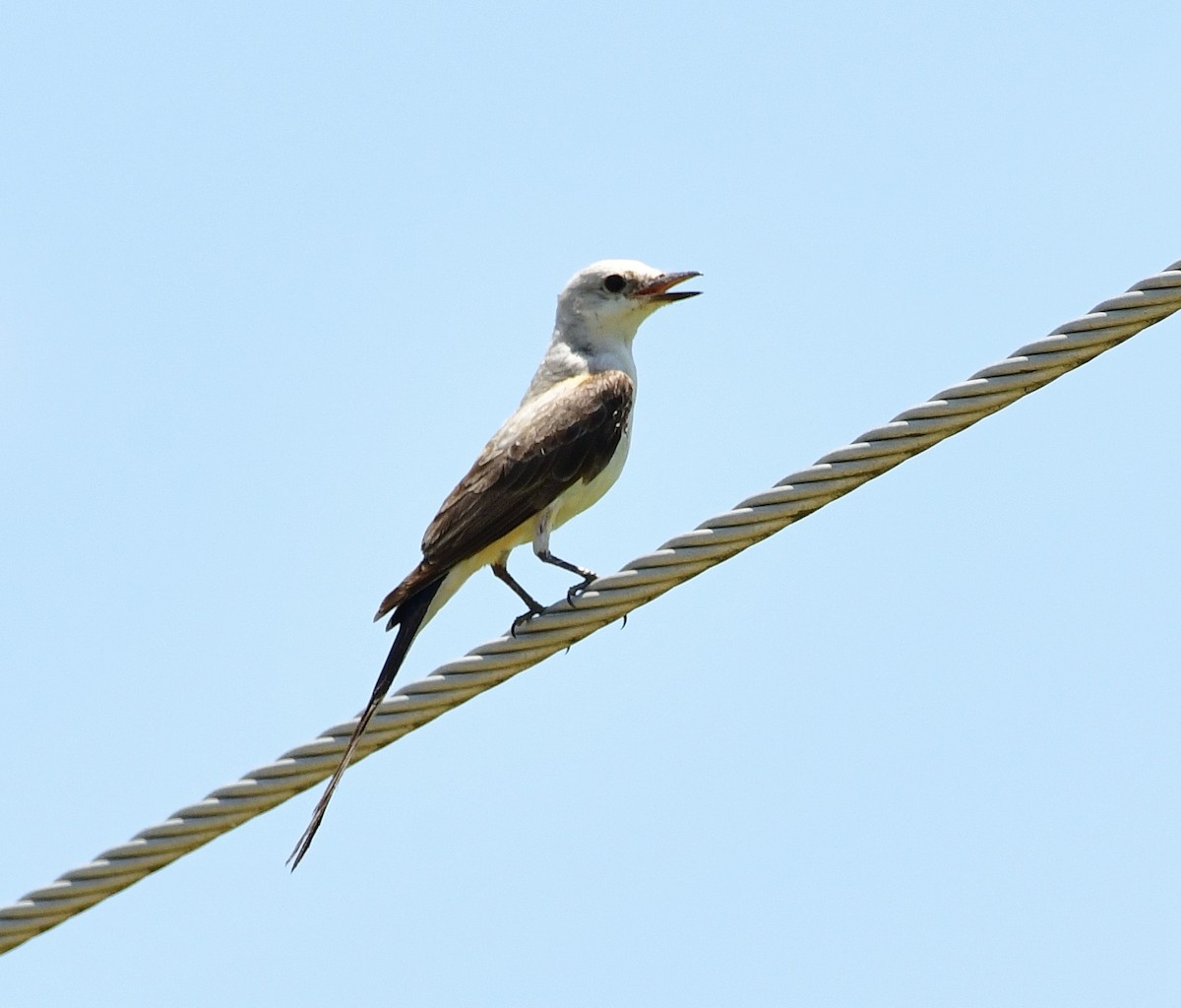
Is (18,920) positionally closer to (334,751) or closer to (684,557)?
(334,751)

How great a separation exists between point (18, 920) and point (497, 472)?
10.3ft

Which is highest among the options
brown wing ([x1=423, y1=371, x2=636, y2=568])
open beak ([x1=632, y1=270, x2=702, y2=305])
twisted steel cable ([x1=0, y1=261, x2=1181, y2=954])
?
open beak ([x1=632, y1=270, x2=702, y2=305])

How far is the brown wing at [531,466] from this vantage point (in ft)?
25.8

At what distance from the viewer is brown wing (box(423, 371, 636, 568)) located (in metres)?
7.86

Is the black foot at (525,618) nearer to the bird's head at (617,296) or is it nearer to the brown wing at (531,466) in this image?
the brown wing at (531,466)

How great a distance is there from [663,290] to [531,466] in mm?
1529

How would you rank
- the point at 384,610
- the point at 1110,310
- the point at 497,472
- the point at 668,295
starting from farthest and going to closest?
the point at 668,295 → the point at 497,472 → the point at 384,610 → the point at 1110,310

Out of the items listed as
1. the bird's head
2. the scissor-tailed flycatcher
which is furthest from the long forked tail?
the bird's head

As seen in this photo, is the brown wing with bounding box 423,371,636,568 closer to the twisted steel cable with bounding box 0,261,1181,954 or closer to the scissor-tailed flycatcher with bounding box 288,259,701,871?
the scissor-tailed flycatcher with bounding box 288,259,701,871

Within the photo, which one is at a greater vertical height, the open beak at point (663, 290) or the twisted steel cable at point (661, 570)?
the open beak at point (663, 290)

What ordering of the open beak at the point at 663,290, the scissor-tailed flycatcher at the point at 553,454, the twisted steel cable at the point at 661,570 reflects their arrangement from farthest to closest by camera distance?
the open beak at the point at 663,290 < the scissor-tailed flycatcher at the point at 553,454 < the twisted steel cable at the point at 661,570

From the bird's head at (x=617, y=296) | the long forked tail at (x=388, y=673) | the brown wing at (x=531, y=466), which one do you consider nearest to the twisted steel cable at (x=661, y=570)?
the long forked tail at (x=388, y=673)

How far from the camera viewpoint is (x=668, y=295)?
9258 millimetres

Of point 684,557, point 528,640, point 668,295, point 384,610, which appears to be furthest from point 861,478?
point 668,295
